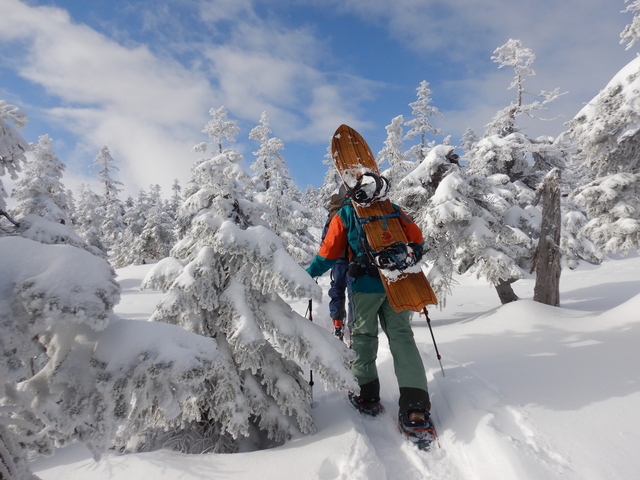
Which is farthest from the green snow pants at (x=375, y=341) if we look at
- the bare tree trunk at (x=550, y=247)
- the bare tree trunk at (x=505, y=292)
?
the bare tree trunk at (x=505, y=292)

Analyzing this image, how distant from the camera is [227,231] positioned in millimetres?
3463

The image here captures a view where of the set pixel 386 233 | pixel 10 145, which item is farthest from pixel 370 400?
pixel 10 145

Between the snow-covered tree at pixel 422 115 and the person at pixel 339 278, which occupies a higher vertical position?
the snow-covered tree at pixel 422 115

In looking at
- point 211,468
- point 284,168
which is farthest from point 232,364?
point 284,168

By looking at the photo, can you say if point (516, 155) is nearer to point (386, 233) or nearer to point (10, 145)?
point (386, 233)

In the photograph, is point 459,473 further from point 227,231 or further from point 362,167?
point 362,167

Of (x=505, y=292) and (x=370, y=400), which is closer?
(x=370, y=400)

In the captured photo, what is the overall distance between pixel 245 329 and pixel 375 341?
1696 millimetres

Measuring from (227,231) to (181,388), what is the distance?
2.33 m

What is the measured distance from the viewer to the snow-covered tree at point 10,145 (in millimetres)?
3820

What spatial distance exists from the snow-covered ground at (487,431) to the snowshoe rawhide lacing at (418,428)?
0.30ft

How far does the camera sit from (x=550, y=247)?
8.73m

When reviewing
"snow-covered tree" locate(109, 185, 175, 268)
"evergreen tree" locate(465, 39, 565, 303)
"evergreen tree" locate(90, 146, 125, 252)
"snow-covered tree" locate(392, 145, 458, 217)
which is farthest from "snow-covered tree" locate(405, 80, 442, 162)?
"evergreen tree" locate(90, 146, 125, 252)

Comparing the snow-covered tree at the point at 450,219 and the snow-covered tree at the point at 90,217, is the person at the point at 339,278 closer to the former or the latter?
the snow-covered tree at the point at 450,219
